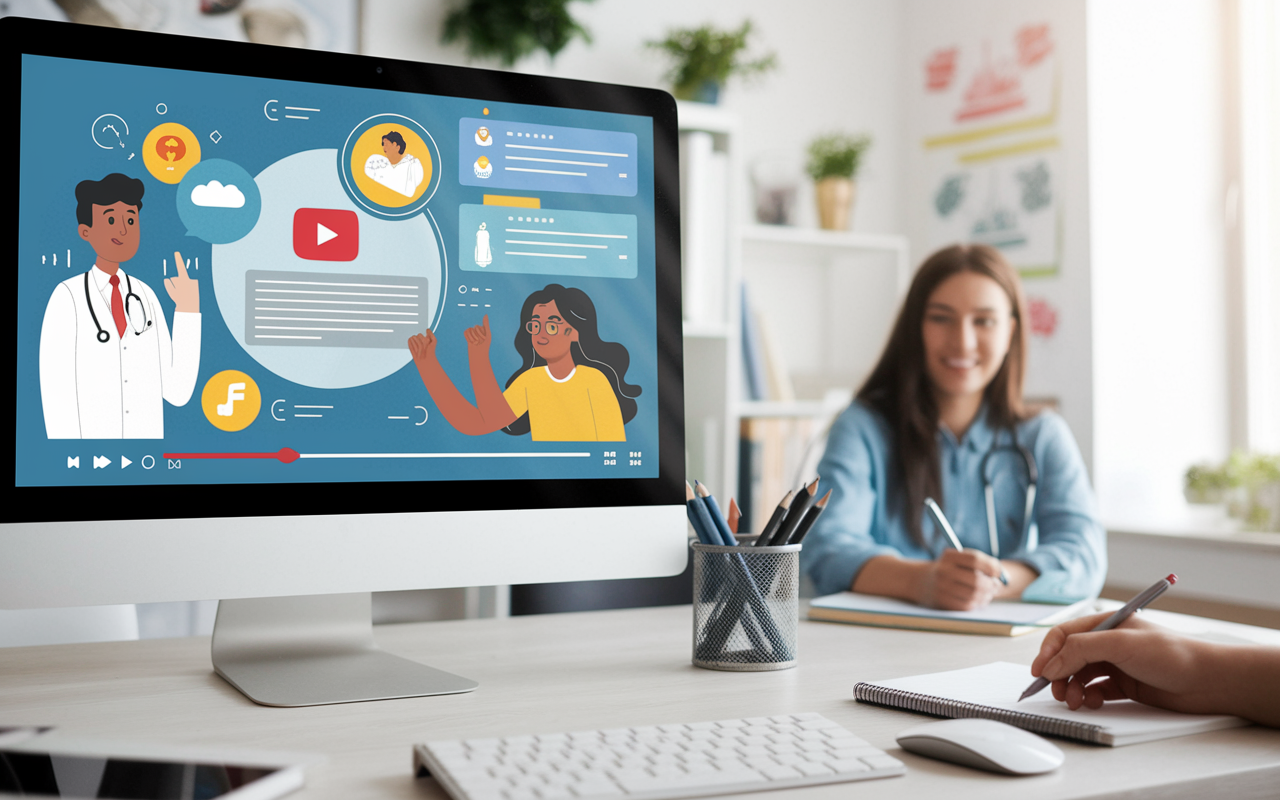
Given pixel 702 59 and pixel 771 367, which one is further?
pixel 771 367

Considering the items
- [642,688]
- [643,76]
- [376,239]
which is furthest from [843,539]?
[643,76]

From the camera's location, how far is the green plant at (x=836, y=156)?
8.82ft

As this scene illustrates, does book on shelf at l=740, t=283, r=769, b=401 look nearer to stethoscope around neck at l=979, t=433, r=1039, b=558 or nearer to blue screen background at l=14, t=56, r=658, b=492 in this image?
stethoscope around neck at l=979, t=433, r=1039, b=558

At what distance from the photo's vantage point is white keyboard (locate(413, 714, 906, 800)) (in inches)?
21.7

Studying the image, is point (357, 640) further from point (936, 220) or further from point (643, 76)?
point (936, 220)

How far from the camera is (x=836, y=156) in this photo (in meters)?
2.70

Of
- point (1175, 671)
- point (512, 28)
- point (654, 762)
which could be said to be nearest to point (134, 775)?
point (654, 762)

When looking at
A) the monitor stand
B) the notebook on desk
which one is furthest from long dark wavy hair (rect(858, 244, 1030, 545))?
the monitor stand

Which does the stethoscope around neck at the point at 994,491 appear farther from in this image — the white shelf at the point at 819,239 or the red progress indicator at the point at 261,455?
the red progress indicator at the point at 261,455

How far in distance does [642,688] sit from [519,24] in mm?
1816

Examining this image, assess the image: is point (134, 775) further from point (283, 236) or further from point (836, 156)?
point (836, 156)

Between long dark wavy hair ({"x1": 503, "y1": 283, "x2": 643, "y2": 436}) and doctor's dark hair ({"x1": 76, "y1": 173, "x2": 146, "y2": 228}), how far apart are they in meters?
0.32

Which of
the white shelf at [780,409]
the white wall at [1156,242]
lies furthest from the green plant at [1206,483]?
the white shelf at [780,409]

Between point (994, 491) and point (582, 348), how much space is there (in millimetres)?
981
